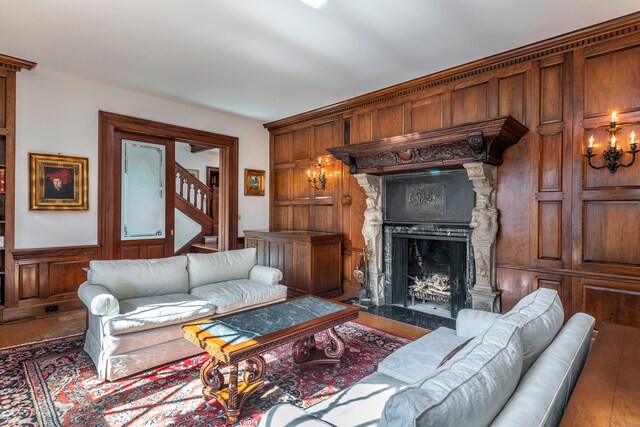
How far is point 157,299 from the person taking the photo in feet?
10.2

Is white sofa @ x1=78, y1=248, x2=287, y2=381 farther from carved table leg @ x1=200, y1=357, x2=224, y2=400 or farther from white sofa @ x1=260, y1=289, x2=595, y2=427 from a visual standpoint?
white sofa @ x1=260, y1=289, x2=595, y2=427

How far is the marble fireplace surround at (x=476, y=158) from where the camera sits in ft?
10.7

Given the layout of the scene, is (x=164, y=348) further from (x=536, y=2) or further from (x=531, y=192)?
(x=536, y=2)

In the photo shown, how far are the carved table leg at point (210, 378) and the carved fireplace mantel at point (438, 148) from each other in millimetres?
2883

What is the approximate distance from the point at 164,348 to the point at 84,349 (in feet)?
2.84

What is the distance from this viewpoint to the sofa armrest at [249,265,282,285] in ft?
12.5

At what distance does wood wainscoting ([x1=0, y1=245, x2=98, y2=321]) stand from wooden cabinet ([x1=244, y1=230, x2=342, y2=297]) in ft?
7.94

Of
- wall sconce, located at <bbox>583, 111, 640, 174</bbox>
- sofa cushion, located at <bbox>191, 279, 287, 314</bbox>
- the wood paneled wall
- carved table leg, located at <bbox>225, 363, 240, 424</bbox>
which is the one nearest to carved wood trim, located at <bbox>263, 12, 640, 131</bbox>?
the wood paneled wall

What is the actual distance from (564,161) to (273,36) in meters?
2.98

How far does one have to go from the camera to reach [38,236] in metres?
3.98

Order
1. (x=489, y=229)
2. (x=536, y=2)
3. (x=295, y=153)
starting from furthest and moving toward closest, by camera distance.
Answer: (x=295, y=153) < (x=489, y=229) < (x=536, y=2)

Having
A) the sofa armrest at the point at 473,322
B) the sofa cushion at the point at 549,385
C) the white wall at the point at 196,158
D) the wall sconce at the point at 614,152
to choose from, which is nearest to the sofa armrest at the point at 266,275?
the sofa armrest at the point at 473,322

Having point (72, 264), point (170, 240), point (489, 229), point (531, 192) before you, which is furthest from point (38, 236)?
point (531, 192)

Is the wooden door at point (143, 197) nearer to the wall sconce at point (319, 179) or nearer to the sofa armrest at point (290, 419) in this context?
the wall sconce at point (319, 179)
